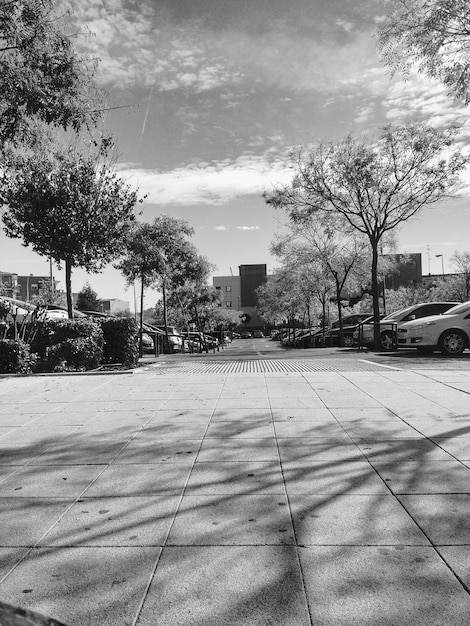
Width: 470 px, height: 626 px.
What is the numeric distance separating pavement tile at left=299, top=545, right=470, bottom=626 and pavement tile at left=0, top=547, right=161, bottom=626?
2.63ft

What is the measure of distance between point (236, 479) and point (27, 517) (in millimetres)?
1436

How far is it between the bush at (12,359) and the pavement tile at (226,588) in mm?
9362

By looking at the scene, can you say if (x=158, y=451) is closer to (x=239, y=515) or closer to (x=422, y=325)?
(x=239, y=515)

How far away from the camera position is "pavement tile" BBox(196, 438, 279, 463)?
14.8 feet

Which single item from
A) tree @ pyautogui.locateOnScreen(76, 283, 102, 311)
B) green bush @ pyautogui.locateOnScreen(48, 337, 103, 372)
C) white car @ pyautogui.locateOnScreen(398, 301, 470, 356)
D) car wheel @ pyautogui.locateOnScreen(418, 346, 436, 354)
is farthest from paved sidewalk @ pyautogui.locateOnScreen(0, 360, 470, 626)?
tree @ pyautogui.locateOnScreen(76, 283, 102, 311)

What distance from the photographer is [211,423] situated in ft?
19.1

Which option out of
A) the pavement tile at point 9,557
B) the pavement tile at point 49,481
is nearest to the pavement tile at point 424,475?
the pavement tile at point 49,481

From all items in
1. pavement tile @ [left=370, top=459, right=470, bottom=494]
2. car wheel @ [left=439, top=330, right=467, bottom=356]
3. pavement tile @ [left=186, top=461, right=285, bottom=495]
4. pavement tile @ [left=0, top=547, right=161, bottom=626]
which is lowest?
pavement tile @ [left=0, top=547, right=161, bottom=626]

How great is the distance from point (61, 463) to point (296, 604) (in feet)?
9.07

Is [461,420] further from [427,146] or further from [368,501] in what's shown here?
Result: [427,146]

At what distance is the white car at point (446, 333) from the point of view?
48.4 ft

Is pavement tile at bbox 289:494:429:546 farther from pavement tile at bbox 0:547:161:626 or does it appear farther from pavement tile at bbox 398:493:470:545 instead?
pavement tile at bbox 0:547:161:626

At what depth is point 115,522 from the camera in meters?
3.26

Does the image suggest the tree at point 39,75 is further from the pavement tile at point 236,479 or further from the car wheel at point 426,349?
the car wheel at point 426,349
